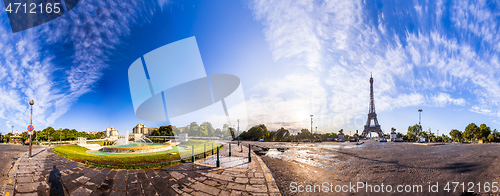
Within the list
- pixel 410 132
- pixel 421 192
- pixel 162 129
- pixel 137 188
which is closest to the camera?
pixel 421 192

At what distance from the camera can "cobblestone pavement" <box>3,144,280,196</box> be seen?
631 cm

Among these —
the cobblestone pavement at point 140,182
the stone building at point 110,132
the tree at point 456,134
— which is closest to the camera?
the cobblestone pavement at point 140,182

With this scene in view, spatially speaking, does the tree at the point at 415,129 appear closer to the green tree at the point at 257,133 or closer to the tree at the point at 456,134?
the tree at the point at 456,134

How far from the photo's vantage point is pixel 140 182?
7.15 meters

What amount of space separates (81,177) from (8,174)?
12.9 ft

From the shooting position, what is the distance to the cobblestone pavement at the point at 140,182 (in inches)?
248

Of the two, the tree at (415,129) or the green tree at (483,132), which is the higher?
the green tree at (483,132)

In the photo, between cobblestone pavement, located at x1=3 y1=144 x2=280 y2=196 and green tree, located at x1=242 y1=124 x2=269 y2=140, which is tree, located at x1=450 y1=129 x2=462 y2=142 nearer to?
green tree, located at x1=242 y1=124 x2=269 y2=140

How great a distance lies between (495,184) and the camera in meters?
6.73

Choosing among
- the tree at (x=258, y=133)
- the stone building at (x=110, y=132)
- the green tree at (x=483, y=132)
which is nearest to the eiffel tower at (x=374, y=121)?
the green tree at (x=483, y=132)

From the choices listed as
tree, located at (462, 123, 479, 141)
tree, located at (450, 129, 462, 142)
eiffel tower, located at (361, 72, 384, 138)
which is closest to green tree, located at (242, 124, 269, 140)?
eiffel tower, located at (361, 72, 384, 138)

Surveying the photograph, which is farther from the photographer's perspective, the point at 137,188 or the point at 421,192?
the point at 137,188

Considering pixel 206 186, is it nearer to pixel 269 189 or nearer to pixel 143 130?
pixel 269 189

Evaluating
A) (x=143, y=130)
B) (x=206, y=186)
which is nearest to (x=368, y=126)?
(x=206, y=186)
